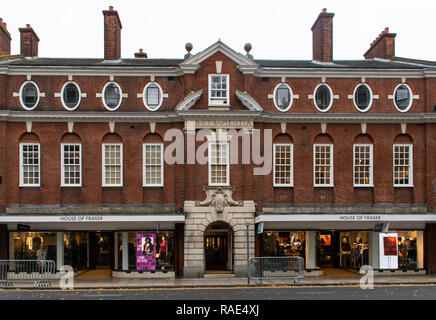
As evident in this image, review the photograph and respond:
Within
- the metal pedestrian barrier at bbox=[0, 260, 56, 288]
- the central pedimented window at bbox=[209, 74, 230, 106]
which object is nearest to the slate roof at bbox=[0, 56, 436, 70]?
the central pedimented window at bbox=[209, 74, 230, 106]

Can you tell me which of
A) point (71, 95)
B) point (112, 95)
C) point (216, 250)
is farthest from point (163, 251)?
point (71, 95)

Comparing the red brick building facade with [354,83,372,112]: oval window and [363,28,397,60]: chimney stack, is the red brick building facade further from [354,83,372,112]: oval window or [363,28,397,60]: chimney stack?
[363,28,397,60]: chimney stack

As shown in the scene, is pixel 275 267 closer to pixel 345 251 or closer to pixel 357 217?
pixel 357 217

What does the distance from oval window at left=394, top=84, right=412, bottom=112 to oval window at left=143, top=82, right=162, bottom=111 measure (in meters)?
12.3

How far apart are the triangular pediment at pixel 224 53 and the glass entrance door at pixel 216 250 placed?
8.50 m

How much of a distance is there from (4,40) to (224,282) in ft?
64.8

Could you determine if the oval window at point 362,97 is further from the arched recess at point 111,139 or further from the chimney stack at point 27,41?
the chimney stack at point 27,41

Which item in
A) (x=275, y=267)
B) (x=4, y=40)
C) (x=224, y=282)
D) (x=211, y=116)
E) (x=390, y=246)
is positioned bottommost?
(x=224, y=282)

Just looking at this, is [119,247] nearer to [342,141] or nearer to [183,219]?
[183,219]

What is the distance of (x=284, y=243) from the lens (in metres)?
24.0

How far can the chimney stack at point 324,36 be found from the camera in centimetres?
2616

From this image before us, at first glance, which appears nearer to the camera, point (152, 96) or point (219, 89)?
point (219, 89)

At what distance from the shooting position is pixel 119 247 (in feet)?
77.4

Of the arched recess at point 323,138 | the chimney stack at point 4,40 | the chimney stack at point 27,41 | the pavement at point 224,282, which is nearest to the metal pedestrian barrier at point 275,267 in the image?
the pavement at point 224,282
